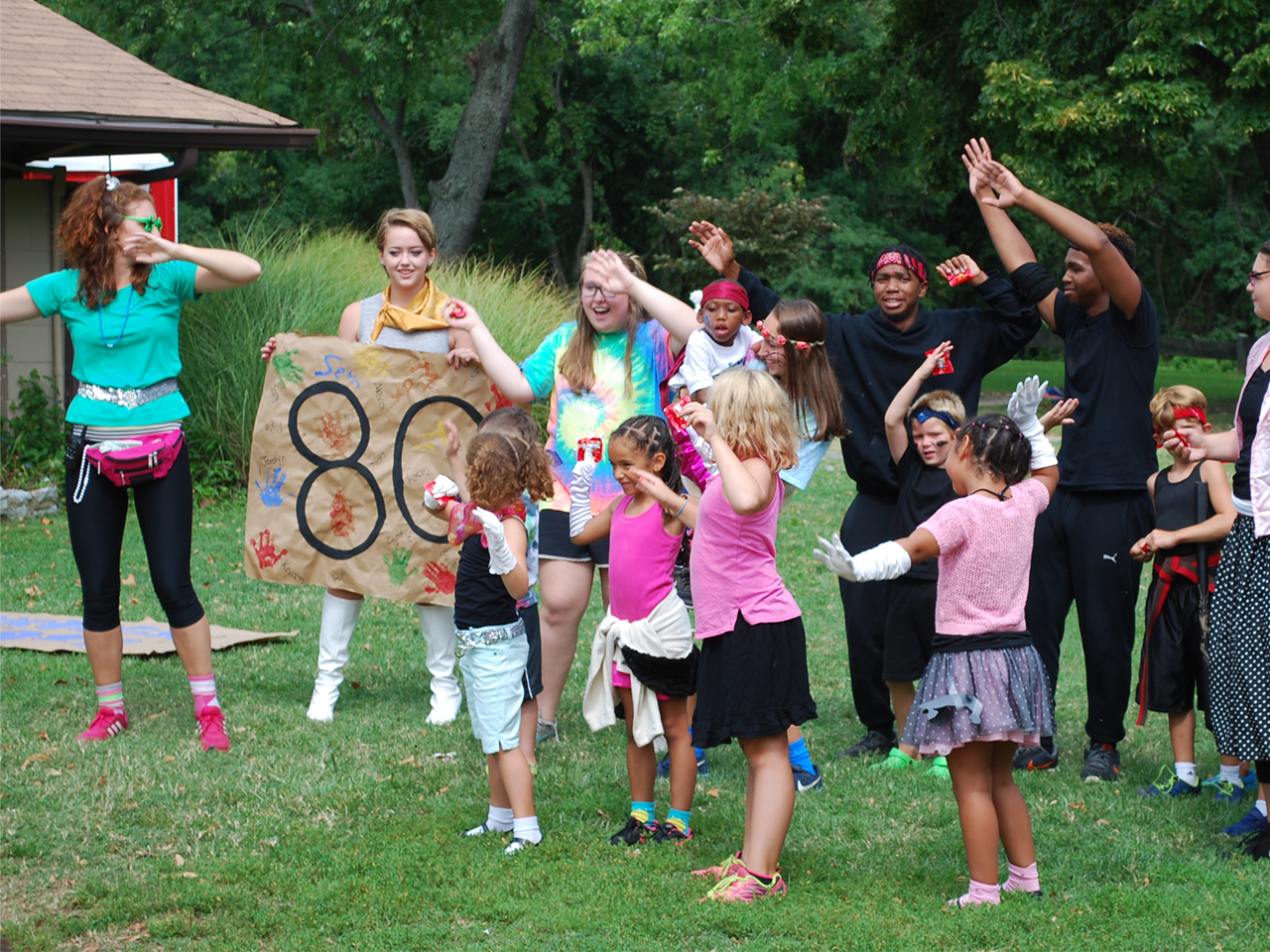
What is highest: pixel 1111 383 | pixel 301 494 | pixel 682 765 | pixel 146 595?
pixel 1111 383

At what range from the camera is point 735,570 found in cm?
387

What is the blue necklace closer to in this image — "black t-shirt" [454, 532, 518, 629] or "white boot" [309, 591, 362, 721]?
"white boot" [309, 591, 362, 721]

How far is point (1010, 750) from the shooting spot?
3.73 m

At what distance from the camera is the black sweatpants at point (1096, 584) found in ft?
16.3

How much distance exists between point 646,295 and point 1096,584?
82.1 inches

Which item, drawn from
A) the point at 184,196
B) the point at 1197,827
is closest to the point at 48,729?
the point at 1197,827

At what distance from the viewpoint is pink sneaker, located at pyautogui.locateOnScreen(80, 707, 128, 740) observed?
5.27m

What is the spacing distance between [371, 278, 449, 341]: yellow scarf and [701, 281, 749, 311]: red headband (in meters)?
1.35

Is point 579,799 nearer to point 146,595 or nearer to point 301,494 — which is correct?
point 301,494

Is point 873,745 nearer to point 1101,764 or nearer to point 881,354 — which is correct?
point 1101,764

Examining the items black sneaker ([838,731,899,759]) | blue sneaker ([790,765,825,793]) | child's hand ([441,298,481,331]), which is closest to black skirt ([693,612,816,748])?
blue sneaker ([790,765,825,793])

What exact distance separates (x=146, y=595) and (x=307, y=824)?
4.87 metres

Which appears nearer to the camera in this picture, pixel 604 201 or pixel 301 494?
pixel 301 494

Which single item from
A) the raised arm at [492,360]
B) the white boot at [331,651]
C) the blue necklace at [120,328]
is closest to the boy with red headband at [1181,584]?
the raised arm at [492,360]
